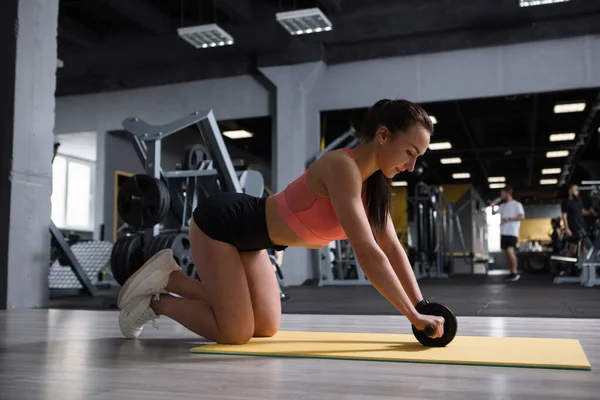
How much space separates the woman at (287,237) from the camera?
5.20ft

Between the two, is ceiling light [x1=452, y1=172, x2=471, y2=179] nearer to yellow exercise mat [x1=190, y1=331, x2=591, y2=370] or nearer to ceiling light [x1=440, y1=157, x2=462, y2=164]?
ceiling light [x1=440, y1=157, x2=462, y2=164]

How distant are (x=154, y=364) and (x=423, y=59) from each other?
644cm

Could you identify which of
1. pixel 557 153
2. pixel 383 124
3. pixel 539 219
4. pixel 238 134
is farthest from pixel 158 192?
pixel 539 219

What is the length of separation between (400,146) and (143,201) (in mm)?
2654

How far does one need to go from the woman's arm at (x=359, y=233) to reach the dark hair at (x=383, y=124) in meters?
0.15

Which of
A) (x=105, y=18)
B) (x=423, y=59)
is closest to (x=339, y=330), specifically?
(x=423, y=59)

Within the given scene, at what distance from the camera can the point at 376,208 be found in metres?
1.78

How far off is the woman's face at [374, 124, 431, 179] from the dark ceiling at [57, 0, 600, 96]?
5382mm

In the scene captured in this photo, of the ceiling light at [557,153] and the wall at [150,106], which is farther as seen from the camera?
the ceiling light at [557,153]

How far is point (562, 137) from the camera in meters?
11.2

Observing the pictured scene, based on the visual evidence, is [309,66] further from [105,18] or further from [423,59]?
[105,18]

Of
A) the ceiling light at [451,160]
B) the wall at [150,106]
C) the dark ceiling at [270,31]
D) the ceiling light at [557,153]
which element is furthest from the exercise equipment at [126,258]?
the ceiling light at [557,153]

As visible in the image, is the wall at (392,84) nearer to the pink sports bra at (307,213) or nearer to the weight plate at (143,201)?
the weight plate at (143,201)

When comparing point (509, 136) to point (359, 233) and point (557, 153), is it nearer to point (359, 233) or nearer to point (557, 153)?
point (557, 153)
